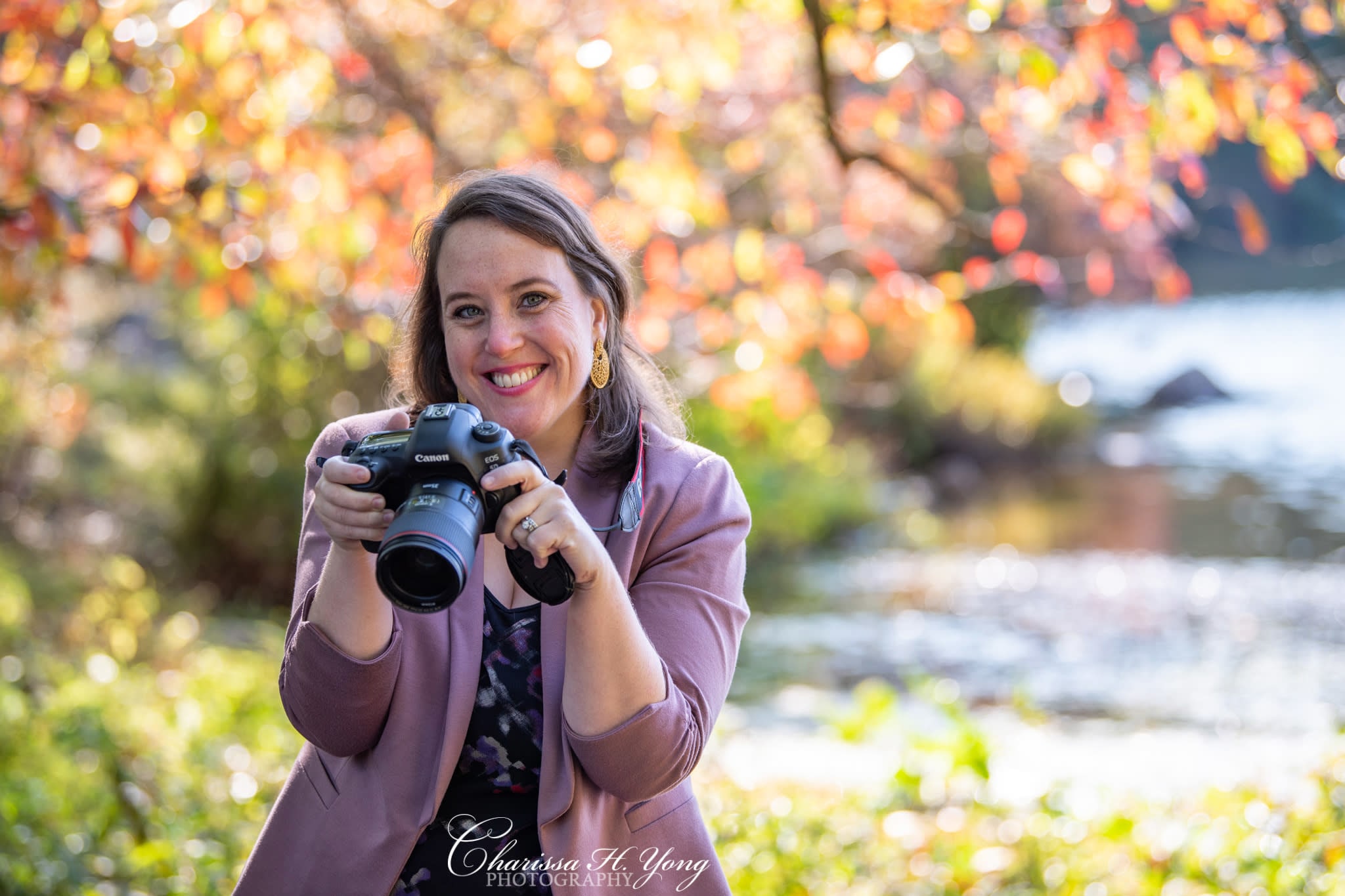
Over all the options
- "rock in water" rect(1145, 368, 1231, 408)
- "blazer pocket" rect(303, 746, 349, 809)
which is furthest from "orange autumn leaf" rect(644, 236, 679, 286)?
"rock in water" rect(1145, 368, 1231, 408)

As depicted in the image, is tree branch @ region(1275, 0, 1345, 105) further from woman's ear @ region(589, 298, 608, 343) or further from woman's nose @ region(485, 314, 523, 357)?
woman's nose @ region(485, 314, 523, 357)

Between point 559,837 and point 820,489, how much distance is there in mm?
8916

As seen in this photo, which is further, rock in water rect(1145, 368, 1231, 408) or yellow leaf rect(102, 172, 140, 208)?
rock in water rect(1145, 368, 1231, 408)

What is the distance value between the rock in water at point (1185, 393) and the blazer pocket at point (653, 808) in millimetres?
16819

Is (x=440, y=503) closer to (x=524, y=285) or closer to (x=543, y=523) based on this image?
(x=543, y=523)

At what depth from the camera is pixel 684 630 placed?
1.71 m

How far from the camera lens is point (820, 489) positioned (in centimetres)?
1045

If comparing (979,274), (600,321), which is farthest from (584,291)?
(979,274)

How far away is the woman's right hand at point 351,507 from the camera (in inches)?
61.0

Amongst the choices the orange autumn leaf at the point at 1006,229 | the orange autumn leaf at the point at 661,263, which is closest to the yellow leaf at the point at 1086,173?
the orange autumn leaf at the point at 1006,229

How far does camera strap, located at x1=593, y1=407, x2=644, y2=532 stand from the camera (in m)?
1.74

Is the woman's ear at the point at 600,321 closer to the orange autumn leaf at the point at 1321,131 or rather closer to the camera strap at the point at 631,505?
the camera strap at the point at 631,505

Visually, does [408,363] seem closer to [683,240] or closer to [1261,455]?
[683,240]

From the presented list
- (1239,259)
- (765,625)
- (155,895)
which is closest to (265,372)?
(765,625)
